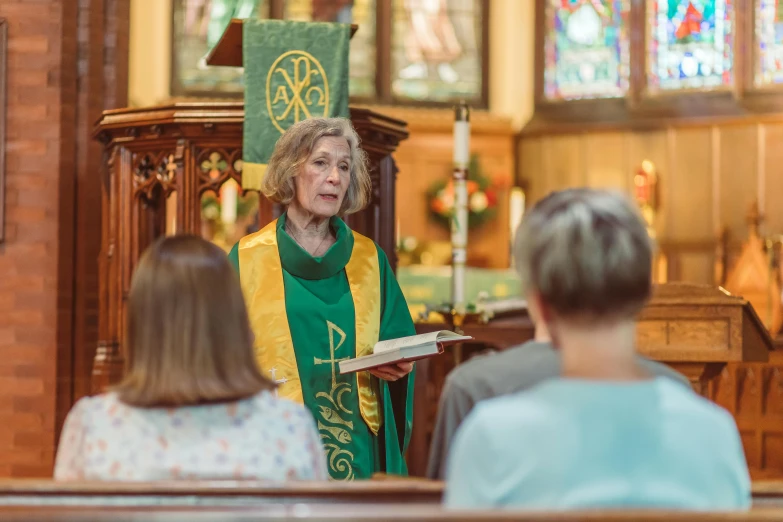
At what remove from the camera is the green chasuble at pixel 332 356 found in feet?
11.5

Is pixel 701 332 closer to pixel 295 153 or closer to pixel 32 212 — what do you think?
pixel 295 153

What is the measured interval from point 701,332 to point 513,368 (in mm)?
2683

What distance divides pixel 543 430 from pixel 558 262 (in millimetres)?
242

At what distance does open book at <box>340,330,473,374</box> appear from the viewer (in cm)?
315

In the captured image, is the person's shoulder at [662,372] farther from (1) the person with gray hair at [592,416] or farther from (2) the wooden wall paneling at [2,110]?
(2) the wooden wall paneling at [2,110]

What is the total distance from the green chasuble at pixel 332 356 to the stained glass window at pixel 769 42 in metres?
8.13

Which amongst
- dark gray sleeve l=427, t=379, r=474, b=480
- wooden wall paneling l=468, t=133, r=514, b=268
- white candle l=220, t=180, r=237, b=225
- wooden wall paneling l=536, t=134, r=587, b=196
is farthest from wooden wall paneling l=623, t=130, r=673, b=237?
dark gray sleeve l=427, t=379, r=474, b=480

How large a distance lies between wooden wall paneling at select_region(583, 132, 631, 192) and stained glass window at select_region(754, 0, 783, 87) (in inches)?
53.5

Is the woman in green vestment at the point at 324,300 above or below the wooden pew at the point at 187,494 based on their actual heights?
above

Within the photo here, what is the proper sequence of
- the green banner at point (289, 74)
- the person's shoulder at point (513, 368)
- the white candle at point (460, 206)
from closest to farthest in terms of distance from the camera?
the person's shoulder at point (513, 368) < the green banner at point (289, 74) < the white candle at point (460, 206)

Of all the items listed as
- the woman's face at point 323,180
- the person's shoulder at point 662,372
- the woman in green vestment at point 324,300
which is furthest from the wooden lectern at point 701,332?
the person's shoulder at point 662,372

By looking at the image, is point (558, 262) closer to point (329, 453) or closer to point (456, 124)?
point (329, 453)

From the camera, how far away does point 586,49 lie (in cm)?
1154

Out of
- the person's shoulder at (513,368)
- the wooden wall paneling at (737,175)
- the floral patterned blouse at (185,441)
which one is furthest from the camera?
the wooden wall paneling at (737,175)
